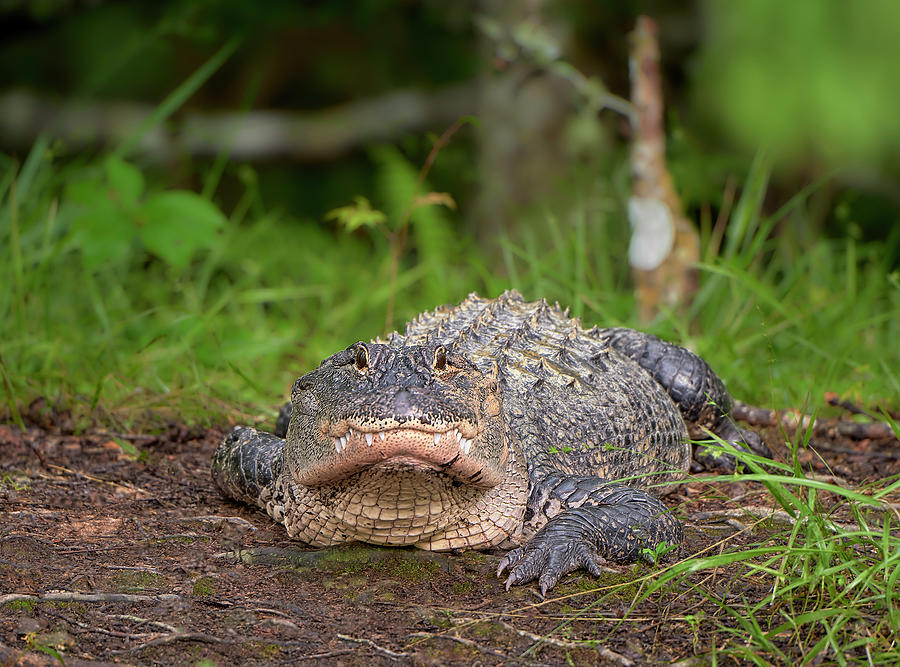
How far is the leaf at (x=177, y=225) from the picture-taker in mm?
5113

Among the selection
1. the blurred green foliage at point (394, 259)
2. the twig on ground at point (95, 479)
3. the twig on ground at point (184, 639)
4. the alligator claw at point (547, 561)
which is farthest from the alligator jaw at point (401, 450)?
the twig on ground at point (95, 479)

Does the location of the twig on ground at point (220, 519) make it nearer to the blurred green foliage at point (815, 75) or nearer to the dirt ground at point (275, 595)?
the dirt ground at point (275, 595)

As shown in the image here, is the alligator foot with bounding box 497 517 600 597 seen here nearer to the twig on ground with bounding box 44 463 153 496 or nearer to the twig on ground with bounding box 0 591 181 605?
the twig on ground with bounding box 0 591 181 605

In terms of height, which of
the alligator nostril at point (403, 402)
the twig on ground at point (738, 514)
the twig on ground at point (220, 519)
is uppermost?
the alligator nostril at point (403, 402)

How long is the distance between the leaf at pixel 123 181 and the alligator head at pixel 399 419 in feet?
9.07

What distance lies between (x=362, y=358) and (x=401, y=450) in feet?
1.11

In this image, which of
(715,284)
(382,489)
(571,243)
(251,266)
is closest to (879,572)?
(382,489)

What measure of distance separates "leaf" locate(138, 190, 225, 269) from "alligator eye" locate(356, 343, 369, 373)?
2.57 metres

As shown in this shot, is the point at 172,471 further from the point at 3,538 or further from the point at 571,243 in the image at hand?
the point at 571,243

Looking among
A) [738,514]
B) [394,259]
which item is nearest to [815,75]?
[394,259]

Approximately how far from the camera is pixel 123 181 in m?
5.32

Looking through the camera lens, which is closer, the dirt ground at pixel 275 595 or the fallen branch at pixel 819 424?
the dirt ground at pixel 275 595

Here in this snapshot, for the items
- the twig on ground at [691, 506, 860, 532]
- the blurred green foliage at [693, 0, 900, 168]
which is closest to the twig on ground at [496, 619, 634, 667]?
the twig on ground at [691, 506, 860, 532]

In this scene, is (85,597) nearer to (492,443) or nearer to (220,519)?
(220,519)
